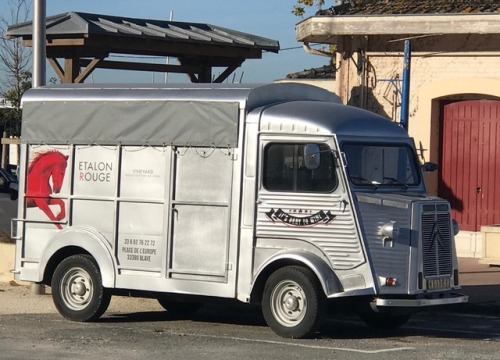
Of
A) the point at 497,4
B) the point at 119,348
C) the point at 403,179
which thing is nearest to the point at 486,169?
the point at 497,4

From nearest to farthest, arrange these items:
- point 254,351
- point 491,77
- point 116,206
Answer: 1. point 254,351
2. point 116,206
3. point 491,77

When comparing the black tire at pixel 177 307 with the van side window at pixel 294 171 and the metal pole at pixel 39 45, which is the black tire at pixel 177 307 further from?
the metal pole at pixel 39 45

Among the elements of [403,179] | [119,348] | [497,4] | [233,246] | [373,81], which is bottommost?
[119,348]

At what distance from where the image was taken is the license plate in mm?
12125

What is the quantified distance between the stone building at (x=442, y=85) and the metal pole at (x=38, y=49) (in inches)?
232

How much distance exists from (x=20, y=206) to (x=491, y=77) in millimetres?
9330

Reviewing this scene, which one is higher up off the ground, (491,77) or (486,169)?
(491,77)

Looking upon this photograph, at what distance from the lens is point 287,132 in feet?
40.5

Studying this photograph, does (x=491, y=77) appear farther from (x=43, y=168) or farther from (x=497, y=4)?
(x=43, y=168)

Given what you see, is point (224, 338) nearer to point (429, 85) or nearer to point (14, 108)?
point (429, 85)

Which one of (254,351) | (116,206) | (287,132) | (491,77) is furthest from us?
(491,77)

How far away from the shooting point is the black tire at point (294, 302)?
11922mm

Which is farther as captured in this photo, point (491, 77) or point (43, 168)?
point (491, 77)

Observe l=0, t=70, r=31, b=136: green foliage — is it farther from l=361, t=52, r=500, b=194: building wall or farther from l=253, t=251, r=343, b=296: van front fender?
l=253, t=251, r=343, b=296: van front fender
